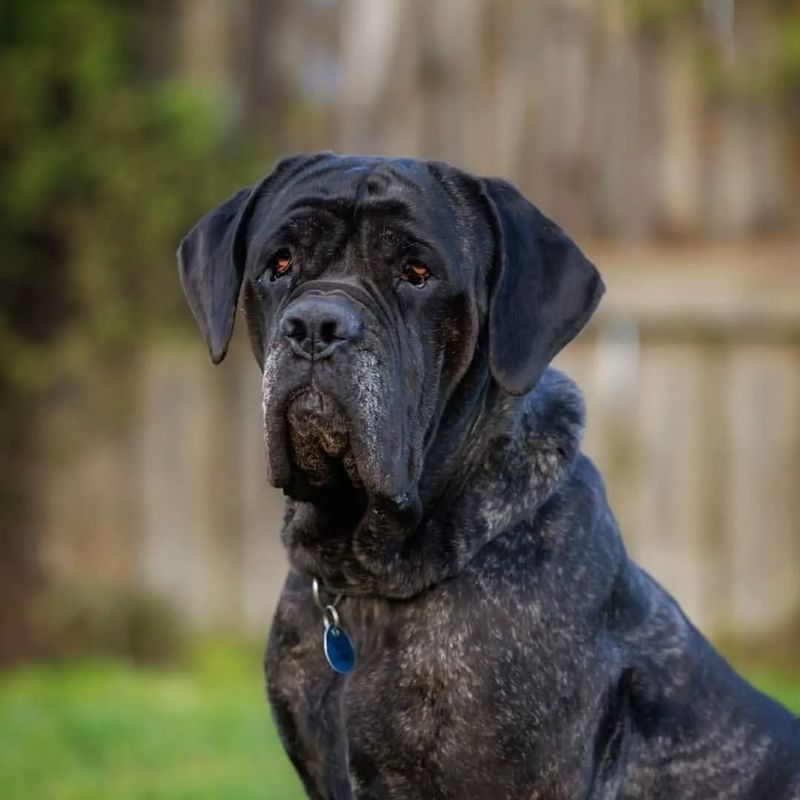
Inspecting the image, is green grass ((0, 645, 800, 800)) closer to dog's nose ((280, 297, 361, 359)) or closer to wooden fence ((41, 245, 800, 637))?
wooden fence ((41, 245, 800, 637))

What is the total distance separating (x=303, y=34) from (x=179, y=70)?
2.44 ft

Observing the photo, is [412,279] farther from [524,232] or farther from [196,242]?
[196,242]

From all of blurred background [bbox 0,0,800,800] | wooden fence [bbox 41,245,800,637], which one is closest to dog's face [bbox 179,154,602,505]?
blurred background [bbox 0,0,800,800]

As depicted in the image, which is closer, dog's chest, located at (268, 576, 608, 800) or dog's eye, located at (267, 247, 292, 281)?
dog's chest, located at (268, 576, 608, 800)

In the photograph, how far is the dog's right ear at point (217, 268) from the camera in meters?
4.42

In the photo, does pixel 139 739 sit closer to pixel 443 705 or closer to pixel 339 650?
pixel 339 650

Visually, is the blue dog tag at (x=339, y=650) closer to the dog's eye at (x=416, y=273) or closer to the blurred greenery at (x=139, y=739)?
the dog's eye at (x=416, y=273)

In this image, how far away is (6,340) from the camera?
9352mm

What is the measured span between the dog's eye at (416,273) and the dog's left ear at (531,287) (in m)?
0.18

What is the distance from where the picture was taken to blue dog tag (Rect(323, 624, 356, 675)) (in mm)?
4055

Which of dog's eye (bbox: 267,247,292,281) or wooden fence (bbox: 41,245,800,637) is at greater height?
dog's eye (bbox: 267,247,292,281)

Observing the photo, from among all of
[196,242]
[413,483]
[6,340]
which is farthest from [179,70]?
[413,483]

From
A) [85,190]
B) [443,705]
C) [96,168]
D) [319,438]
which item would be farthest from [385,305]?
[85,190]

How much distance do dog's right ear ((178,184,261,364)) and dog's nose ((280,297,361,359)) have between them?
1.54 ft
